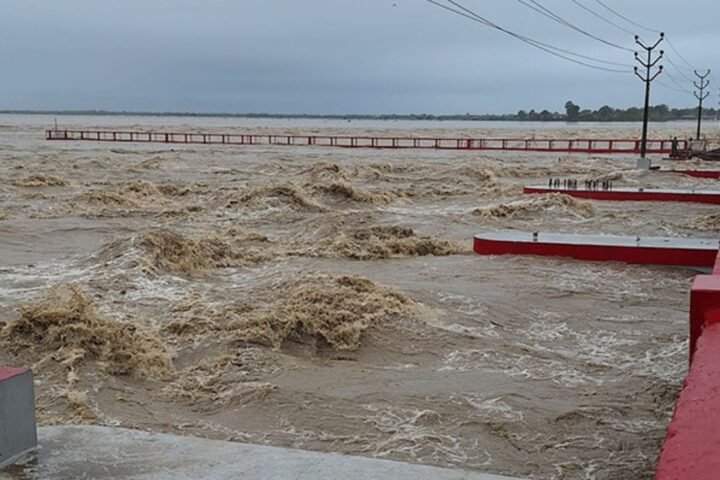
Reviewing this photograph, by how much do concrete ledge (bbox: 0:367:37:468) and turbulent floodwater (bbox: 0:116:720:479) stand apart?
2297 mm

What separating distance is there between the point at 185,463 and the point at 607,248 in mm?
10963

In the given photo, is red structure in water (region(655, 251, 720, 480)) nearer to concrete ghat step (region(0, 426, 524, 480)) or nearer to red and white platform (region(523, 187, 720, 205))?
concrete ghat step (region(0, 426, 524, 480))

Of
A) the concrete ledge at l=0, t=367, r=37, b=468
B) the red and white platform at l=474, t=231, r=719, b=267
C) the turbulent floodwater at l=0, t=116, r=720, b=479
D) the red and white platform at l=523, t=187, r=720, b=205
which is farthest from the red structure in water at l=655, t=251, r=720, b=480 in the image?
the red and white platform at l=523, t=187, r=720, b=205

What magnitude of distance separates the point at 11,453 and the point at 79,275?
350 inches

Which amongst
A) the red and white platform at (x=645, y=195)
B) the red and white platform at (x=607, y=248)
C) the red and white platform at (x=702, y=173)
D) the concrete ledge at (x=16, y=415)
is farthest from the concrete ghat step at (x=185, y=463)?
the red and white platform at (x=702, y=173)

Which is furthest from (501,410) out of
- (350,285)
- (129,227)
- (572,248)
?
(129,227)

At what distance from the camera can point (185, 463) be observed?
171 inches

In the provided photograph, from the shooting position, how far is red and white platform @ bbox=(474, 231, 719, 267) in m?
13.5

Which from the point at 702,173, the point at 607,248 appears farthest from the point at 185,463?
the point at 702,173

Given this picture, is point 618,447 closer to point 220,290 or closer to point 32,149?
point 220,290

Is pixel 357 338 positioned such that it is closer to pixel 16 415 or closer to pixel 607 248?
pixel 16 415

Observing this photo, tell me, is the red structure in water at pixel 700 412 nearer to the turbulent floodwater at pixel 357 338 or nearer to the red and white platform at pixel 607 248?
the turbulent floodwater at pixel 357 338

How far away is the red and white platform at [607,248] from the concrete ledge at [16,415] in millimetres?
11173

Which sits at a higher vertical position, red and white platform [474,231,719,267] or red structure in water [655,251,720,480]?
red structure in water [655,251,720,480]
